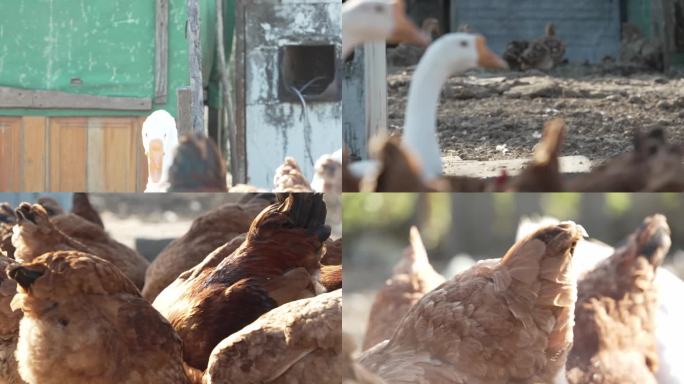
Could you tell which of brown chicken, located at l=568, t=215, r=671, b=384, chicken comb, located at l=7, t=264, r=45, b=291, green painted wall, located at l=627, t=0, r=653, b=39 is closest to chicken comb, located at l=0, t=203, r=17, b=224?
chicken comb, located at l=7, t=264, r=45, b=291

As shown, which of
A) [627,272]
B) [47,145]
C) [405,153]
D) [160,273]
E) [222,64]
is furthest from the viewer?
[222,64]

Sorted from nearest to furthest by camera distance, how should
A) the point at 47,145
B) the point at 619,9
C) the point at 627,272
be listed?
the point at 627,272 → the point at 47,145 → the point at 619,9

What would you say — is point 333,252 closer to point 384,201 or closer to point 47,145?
point 384,201

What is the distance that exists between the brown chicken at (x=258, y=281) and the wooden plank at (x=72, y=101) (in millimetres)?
918

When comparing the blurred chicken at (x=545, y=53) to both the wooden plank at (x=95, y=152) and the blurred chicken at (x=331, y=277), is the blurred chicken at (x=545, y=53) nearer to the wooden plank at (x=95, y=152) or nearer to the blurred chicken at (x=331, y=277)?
the wooden plank at (x=95, y=152)

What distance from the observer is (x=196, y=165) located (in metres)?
2.09

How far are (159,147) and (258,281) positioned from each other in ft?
1.39

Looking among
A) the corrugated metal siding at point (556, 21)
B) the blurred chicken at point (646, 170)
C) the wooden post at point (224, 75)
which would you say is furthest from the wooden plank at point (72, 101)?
the corrugated metal siding at point (556, 21)

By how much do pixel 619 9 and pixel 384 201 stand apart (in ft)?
11.5

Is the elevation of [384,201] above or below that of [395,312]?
above

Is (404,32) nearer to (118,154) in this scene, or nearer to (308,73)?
(308,73)

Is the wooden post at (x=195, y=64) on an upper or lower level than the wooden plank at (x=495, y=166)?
upper

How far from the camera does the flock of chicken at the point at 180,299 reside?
204 centimetres

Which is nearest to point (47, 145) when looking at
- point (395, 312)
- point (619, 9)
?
point (395, 312)
